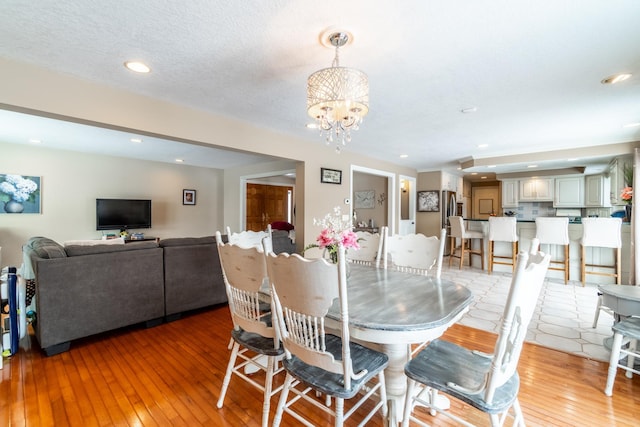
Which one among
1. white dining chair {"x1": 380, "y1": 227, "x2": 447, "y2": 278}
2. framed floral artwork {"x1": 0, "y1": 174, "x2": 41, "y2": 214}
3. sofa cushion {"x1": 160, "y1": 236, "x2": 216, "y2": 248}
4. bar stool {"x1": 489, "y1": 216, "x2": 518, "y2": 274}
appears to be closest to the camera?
white dining chair {"x1": 380, "y1": 227, "x2": 447, "y2": 278}

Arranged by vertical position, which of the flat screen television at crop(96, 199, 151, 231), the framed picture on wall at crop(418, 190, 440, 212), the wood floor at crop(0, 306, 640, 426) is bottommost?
the wood floor at crop(0, 306, 640, 426)

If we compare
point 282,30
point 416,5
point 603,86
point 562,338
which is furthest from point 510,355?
point 603,86

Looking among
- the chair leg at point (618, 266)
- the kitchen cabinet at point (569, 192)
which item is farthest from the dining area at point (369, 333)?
the kitchen cabinet at point (569, 192)

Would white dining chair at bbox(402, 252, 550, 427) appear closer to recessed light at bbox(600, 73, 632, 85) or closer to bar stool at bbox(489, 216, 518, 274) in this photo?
recessed light at bbox(600, 73, 632, 85)

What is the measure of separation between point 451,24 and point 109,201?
255 inches

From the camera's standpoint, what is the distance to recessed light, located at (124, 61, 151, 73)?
2.09 m

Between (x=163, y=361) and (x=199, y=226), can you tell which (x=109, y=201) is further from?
(x=163, y=361)

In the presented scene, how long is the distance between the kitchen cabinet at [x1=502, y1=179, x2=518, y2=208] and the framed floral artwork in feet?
33.9

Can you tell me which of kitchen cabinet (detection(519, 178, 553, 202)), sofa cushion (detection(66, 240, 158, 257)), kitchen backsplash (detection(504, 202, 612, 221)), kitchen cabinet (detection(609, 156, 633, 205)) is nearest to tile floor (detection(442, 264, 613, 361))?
kitchen cabinet (detection(609, 156, 633, 205))

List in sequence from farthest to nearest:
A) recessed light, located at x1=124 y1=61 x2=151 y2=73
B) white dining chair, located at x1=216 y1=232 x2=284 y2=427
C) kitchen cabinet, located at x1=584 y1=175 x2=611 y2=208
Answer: kitchen cabinet, located at x1=584 y1=175 x2=611 y2=208 → recessed light, located at x1=124 y1=61 x2=151 y2=73 → white dining chair, located at x1=216 y1=232 x2=284 y2=427

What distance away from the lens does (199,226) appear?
7.18 m

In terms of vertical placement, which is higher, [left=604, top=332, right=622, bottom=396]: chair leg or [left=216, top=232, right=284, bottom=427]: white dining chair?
[left=216, top=232, right=284, bottom=427]: white dining chair

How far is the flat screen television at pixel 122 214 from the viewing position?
218 inches

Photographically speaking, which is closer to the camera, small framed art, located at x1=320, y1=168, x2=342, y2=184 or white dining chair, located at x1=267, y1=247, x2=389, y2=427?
white dining chair, located at x1=267, y1=247, x2=389, y2=427
